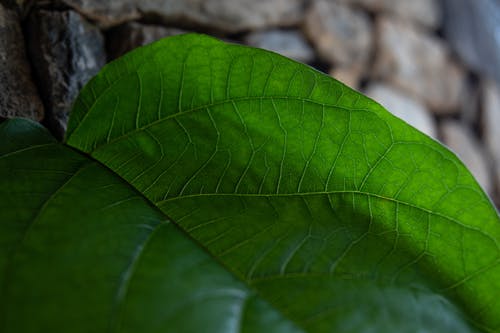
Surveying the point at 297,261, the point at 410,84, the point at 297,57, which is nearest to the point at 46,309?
the point at 297,261

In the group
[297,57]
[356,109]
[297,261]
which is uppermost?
[356,109]

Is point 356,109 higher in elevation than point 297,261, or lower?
higher

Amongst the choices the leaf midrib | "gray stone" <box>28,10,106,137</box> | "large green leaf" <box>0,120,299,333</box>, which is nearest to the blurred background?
"gray stone" <box>28,10,106,137</box>

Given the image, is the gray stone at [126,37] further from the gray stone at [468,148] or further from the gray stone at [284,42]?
the gray stone at [468,148]

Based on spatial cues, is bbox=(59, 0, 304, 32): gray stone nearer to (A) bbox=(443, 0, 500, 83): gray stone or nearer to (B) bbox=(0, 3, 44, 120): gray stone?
(B) bbox=(0, 3, 44, 120): gray stone

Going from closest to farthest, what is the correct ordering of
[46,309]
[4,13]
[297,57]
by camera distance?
[46,309] → [4,13] → [297,57]

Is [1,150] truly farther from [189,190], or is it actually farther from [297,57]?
[297,57]
